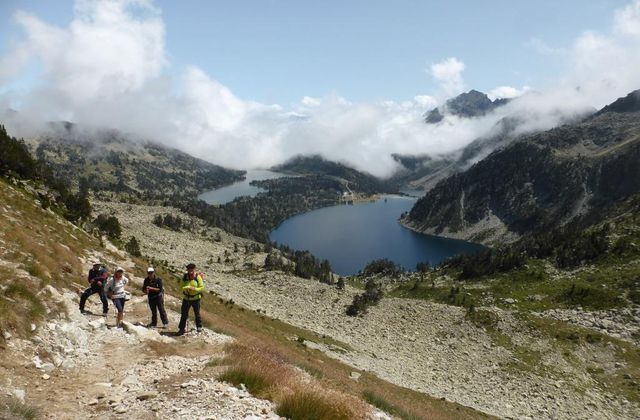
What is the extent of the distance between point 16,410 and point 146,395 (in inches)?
122

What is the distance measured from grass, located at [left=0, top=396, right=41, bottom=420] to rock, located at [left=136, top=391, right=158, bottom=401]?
8.02 feet

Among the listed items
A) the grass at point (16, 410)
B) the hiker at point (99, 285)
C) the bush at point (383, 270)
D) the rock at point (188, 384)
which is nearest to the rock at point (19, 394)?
the grass at point (16, 410)

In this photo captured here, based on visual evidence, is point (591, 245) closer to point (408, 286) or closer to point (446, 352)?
point (408, 286)

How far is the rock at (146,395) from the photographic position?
A: 1206cm

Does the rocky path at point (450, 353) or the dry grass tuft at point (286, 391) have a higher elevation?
the dry grass tuft at point (286, 391)

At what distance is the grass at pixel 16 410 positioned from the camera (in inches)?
377

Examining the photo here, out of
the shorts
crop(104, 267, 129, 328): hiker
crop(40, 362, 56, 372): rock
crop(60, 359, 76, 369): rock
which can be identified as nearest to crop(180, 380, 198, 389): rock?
crop(60, 359, 76, 369): rock

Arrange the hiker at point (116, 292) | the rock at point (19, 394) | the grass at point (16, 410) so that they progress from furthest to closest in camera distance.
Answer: the hiker at point (116, 292)
the rock at point (19, 394)
the grass at point (16, 410)

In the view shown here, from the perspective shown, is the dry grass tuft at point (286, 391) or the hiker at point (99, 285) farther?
the hiker at point (99, 285)

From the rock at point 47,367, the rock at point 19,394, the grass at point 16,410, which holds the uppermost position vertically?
the grass at point 16,410

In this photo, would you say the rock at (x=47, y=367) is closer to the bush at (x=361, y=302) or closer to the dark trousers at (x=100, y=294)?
the dark trousers at (x=100, y=294)

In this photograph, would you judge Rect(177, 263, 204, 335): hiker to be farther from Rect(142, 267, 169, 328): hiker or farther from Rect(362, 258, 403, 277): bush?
Rect(362, 258, 403, 277): bush

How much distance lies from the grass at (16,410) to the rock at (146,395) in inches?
96.3

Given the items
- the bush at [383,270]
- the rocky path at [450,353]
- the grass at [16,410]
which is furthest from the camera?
the bush at [383,270]
